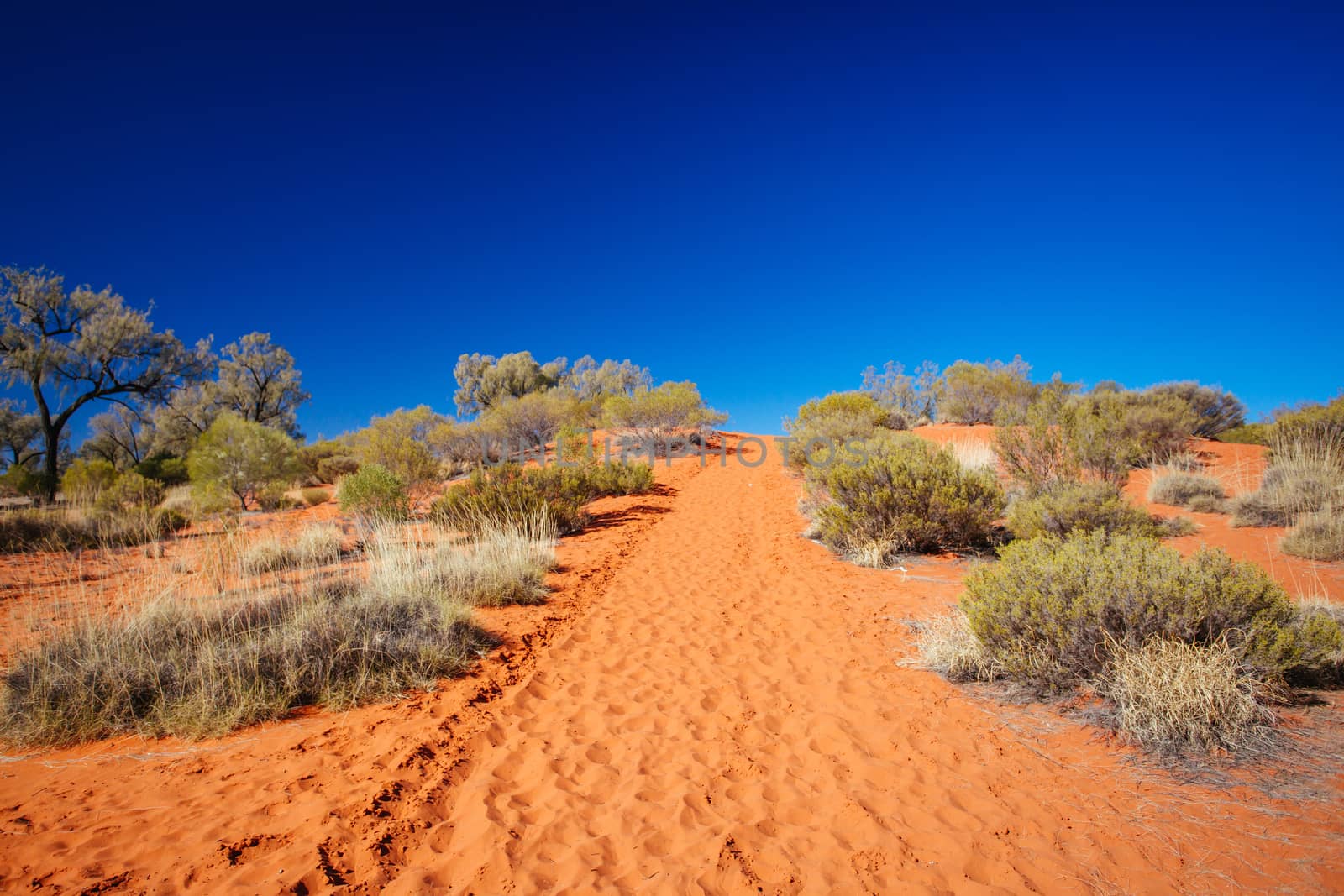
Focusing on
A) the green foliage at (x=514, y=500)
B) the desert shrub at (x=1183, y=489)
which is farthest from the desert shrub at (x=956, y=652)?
the desert shrub at (x=1183, y=489)

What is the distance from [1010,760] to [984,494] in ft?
17.6

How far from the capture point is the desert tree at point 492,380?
33.0m

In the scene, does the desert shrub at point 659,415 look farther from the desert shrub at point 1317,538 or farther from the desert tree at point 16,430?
the desert tree at point 16,430

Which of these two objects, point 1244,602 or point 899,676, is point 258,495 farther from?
point 1244,602

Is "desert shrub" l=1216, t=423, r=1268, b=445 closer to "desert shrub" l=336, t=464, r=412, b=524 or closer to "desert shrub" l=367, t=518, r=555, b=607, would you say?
"desert shrub" l=367, t=518, r=555, b=607

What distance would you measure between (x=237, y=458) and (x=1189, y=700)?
17219mm

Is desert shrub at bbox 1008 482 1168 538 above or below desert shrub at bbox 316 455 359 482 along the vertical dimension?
below

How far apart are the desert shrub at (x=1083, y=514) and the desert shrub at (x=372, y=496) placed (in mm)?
10111

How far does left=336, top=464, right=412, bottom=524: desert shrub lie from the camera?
1020 cm

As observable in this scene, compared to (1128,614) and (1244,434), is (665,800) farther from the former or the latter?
(1244,434)

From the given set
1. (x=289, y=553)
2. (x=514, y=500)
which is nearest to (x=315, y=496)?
(x=289, y=553)

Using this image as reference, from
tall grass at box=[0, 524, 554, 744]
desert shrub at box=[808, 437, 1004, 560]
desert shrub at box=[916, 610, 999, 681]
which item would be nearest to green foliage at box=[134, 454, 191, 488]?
tall grass at box=[0, 524, 554, 744]

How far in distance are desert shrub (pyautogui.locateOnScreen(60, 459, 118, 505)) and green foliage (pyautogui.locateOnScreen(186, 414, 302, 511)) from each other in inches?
90.0

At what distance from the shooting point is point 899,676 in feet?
14.5
